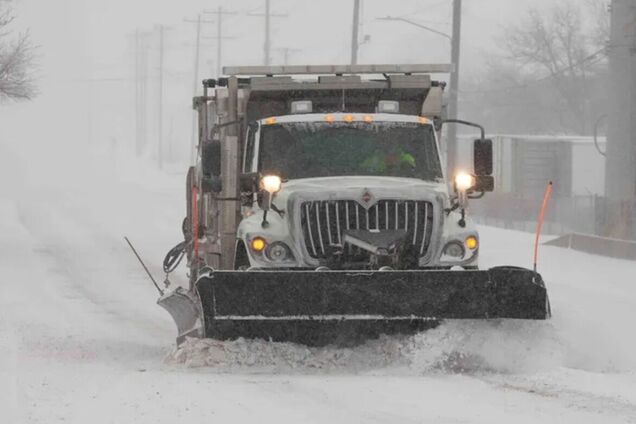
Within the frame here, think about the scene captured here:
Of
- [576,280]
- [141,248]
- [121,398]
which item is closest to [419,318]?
[121,398]

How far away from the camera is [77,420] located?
327 inches

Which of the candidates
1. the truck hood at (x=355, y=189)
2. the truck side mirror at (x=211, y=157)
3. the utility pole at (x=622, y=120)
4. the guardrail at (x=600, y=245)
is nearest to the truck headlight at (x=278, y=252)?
the truck hood at (x=355, y=189)

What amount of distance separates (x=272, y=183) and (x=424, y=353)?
7.03ft

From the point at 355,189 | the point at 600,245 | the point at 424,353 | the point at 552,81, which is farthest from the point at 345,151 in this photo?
the point at 552,81

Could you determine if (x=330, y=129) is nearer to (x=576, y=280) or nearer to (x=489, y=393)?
(x=489, y=393)

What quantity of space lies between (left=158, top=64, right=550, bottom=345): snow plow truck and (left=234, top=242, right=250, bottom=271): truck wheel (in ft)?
0.04

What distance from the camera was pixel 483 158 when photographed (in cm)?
1214

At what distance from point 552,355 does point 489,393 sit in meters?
1.43

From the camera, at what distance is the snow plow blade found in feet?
34.3

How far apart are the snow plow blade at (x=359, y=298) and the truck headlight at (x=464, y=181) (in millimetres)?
1636

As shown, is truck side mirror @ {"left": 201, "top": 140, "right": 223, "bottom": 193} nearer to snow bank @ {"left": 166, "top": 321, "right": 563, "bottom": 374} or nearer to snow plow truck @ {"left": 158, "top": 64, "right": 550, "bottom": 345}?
snow plow truck @ {"left": 158, "top": 64, "right": 550, "bottom": 345}

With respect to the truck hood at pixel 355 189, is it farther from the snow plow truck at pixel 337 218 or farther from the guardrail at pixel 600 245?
the guardrail at pixel 600 245

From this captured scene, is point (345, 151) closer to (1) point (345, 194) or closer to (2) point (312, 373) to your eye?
(1) point (345, 194)

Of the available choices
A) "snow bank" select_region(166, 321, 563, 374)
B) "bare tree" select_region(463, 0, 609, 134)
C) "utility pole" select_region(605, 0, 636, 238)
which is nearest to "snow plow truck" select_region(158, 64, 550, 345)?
"snow bank" select_region(166, 321, 563, 374)
